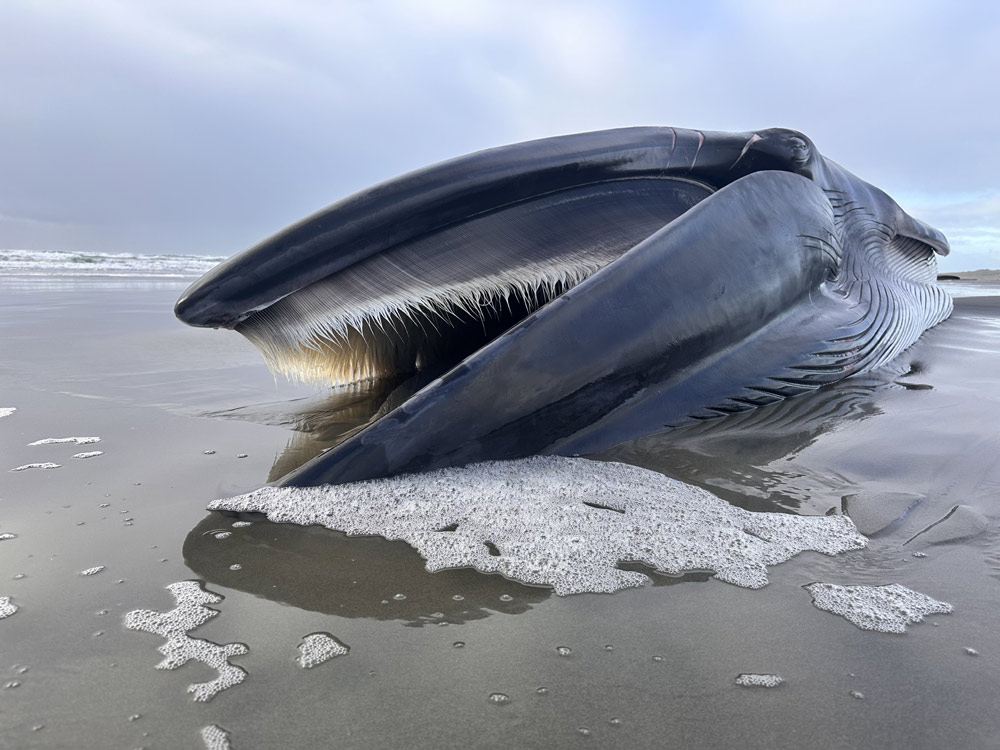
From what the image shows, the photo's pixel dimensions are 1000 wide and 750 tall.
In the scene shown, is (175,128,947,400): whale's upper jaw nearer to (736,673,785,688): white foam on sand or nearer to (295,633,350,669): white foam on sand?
(295,633,350,669): white foam on sand

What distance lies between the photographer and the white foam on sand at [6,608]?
1418 mm

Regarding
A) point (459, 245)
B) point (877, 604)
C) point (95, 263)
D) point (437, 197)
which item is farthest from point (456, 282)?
point (95, 263)

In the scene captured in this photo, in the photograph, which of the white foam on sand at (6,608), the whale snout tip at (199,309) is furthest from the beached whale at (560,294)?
the white foam on sand at (6,608)

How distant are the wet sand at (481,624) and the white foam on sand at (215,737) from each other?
0.01 m

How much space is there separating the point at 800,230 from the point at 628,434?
1338 millimetres

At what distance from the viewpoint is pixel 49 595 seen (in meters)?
1.50

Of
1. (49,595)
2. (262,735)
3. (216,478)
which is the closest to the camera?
(262,735)

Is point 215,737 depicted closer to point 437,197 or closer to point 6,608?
point 6,608

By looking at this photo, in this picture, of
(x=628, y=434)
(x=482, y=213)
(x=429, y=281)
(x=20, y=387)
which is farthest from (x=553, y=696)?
(x=20, y=387)

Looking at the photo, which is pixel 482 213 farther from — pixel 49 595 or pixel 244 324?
pixel 49 595

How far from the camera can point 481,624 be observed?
4.72 feet

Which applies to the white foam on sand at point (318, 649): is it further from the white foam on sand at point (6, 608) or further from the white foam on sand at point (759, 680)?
the white foam on sand at point (759, 680)

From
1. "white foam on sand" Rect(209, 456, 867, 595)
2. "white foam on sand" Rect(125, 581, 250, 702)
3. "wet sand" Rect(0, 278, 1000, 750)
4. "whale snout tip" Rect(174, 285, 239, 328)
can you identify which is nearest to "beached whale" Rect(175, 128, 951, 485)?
"whale snout tip" Rect(174, 285, 239, 328)

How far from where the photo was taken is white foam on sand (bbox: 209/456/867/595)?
5.60 feet
